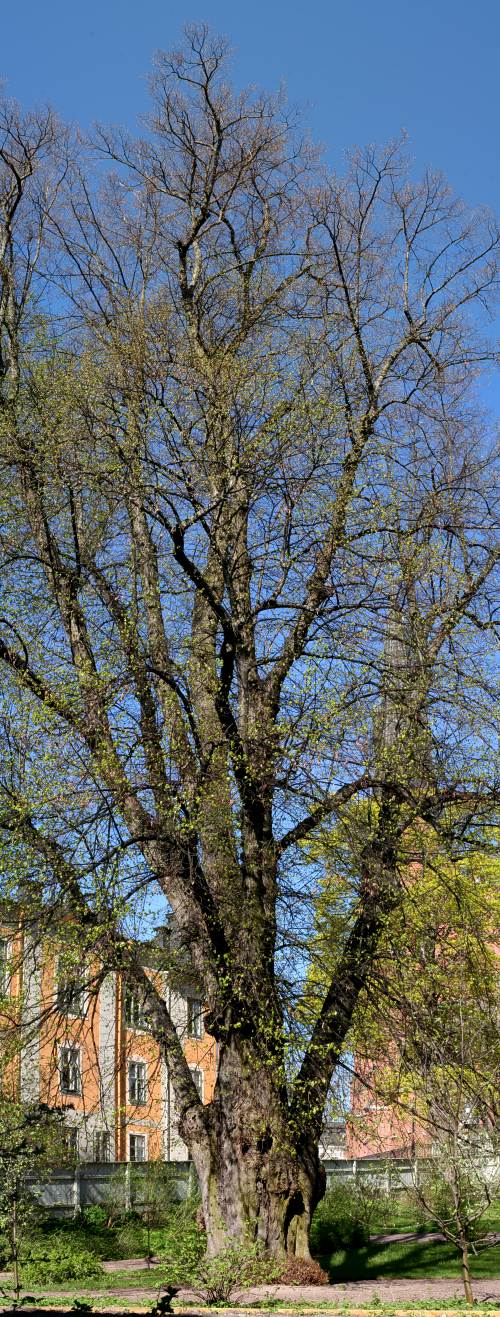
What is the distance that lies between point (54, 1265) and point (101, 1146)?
11869mm

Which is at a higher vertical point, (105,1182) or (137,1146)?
(137,1146)

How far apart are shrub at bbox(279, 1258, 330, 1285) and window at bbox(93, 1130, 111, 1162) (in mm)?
15538

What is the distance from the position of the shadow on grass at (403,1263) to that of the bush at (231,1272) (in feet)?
13.8

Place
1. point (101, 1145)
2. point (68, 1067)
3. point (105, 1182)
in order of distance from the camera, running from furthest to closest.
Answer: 1. point (101, 1145)
2. point (105, 1182)
3. point (68, 1067)

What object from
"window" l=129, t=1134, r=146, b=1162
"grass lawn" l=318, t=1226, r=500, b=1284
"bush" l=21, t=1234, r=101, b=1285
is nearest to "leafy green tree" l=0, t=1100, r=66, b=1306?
"bush" l=21, t=1234, r=101, b=1285

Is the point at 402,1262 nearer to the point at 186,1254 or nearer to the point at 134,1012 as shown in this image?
the point at 186,1254

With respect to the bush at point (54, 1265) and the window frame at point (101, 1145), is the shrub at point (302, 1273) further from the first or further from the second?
the window frame at point (101, 1145)

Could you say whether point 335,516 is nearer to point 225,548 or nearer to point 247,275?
point 225,548

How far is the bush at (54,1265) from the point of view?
16750 millimetres

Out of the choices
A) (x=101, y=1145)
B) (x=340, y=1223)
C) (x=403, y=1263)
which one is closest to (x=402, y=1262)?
(x=403, y=1263)

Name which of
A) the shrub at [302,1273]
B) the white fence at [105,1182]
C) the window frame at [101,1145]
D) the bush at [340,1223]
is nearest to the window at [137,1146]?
the window frame at [101,1145]

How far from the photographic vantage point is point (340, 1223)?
21062 millimetres

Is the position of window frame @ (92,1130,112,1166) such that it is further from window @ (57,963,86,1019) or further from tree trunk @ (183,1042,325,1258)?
window @ (57,963,86,1019)

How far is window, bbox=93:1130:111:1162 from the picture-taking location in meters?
27.8
